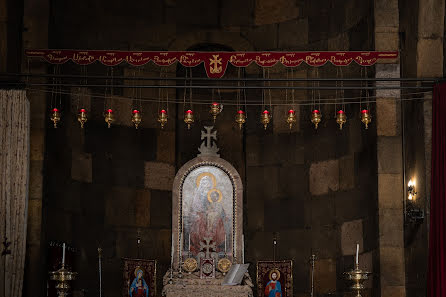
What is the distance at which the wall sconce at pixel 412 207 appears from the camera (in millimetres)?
18156

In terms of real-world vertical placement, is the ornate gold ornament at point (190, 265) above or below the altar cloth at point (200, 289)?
above

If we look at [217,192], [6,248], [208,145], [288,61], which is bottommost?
[6,248]

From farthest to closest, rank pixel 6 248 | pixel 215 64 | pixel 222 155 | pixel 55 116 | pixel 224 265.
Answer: pixel 222 155, pixel 224 265, pixel 215 64, pixel 55 116, pixel 6 248

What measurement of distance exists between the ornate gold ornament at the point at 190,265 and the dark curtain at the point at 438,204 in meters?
5.37

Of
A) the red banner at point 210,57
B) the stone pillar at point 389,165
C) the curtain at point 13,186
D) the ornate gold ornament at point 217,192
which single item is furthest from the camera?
the ornate gold ornament at point 217,192

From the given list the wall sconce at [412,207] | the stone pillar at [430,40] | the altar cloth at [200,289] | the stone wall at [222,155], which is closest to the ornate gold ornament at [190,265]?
the altar cloth at [200,289]

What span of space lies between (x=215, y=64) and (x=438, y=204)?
5.25 m

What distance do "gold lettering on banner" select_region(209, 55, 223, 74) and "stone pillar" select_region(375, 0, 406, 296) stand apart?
3.38 meters

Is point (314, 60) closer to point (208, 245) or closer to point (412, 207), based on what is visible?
point (412, 207)

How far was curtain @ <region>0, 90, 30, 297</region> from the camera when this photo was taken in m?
17.9

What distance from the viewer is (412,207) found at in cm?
1862

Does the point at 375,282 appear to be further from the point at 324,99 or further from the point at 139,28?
the point at 139,28

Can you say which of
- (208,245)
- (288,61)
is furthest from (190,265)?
(288,61)

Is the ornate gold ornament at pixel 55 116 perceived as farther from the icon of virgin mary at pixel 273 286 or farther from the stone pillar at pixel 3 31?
the icon of virgin mary at pixel 273 286
